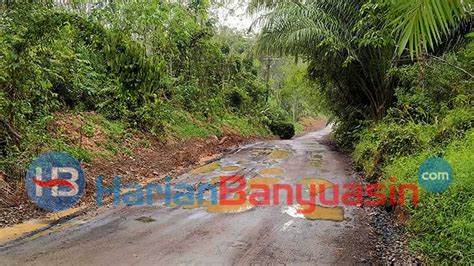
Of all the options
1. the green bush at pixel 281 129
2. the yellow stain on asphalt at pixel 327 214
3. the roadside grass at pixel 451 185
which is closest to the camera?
the roadside grass at pixel 451 185

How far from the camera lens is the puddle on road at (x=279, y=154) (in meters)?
11.2

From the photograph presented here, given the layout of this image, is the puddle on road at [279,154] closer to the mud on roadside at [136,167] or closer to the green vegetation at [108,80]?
the mud on roadside at [136,167]

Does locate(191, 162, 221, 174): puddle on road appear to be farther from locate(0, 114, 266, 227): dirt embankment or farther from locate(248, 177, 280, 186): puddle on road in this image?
locate(248, 177, 280, 186): puddle on road

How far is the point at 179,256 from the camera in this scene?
13.1 ft

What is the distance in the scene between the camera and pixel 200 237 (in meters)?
4.57

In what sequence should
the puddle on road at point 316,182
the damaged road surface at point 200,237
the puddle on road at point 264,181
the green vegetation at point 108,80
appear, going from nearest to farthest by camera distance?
the damaged road surface at point 200,237, the green vegetation at point 108,80, the puddle on road at point 316,182, the puddle on road at point 264,181

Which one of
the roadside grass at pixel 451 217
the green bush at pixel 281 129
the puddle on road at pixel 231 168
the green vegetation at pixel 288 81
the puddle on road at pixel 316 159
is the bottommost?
the green bush at pixel 281 129

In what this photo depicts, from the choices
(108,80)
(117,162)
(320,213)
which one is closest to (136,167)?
(117,162)

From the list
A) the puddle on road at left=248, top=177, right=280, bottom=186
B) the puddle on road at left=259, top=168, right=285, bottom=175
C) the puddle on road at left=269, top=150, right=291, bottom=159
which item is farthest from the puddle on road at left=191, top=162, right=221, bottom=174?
the puddle on road at left=269, top=150, right=291, bottom=159

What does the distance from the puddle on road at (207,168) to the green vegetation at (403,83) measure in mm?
3404

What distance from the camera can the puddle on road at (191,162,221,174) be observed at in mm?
8906

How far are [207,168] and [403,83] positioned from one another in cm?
530

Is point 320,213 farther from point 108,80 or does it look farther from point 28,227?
point 108,80

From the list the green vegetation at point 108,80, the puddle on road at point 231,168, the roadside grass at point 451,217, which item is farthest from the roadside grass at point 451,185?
the green vegetation at point 108,80
